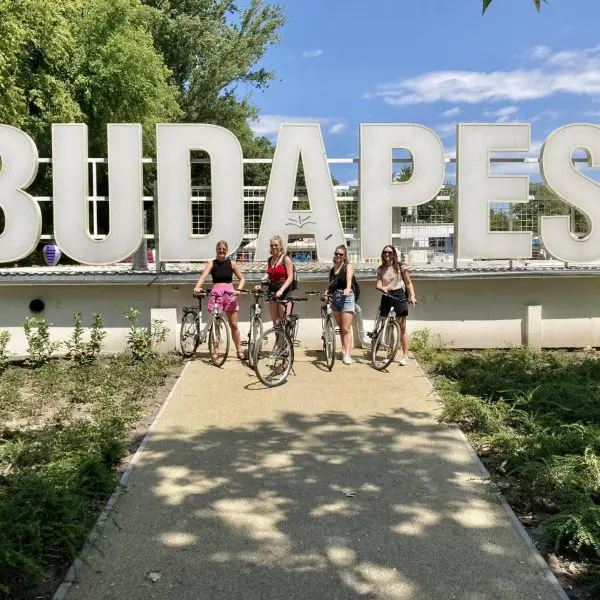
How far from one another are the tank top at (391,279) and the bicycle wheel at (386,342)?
49 cm

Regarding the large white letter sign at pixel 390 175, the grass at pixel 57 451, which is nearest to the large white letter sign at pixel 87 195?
the grass at pixel 57 451

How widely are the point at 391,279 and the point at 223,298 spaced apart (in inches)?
94.6

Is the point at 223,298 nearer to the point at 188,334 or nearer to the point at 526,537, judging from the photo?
the point at 188,334

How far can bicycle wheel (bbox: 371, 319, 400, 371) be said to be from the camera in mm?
9267

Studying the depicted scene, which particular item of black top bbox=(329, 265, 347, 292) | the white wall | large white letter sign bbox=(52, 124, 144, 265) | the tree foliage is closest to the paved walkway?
black top bbox=(329, 265, 347, 292)

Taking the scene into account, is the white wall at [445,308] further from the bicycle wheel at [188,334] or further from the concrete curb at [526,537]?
the concrete curb at [526,537]

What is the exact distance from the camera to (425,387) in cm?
830

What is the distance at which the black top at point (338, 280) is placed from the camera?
9484 millimetres

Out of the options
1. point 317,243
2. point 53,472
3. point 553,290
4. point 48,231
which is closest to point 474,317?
point 553,290

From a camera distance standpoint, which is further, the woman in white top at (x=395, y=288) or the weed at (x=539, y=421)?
the woman in white top at (x=395, y=288)

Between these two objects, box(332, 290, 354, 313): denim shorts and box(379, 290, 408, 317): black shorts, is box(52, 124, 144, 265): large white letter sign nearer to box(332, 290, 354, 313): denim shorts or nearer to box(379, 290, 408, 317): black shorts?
box(332, 290, 354, 313): denim shorts

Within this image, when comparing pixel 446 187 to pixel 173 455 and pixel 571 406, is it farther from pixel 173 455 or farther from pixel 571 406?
pixel 173 455

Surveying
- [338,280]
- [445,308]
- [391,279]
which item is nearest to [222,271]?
[338,280]

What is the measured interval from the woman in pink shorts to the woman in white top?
2031mm
